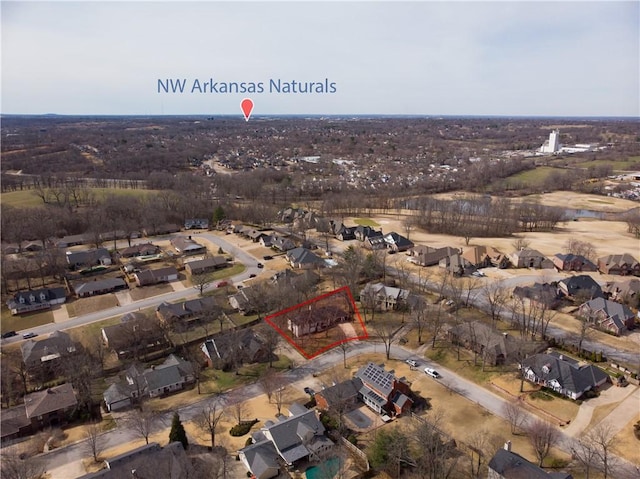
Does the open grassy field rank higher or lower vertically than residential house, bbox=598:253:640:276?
higher

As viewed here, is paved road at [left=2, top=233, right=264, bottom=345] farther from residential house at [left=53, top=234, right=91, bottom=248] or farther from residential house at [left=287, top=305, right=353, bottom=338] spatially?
residential house at [left=53, top=234, right=91, bottom=248]

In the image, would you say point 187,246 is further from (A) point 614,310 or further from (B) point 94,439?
(A) point 614,310

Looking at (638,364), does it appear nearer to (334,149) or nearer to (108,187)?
(108,187)

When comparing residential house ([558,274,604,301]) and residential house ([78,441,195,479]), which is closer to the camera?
residential house ([78,441,195,479])

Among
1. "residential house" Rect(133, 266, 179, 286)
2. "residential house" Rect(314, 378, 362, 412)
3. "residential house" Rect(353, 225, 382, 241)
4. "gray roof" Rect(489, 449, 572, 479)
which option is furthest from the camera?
"residential house" Rect(353, 225, 382, 241)

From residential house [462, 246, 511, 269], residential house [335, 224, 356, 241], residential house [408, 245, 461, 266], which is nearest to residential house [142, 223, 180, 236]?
residential house [335, 224, 356, 241]

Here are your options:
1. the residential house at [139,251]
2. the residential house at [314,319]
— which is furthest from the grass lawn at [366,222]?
the residential house at [139,251]
